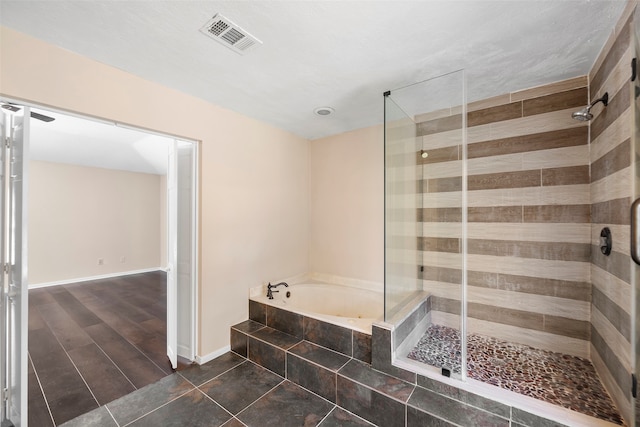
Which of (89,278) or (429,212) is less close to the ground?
(429,212)

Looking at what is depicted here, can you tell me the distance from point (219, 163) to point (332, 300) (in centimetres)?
208

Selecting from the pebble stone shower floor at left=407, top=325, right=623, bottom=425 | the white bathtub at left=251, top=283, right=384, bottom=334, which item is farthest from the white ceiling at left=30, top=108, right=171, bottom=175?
the pebble stone shower floor at left=407, top=325, right=623, bottom=425

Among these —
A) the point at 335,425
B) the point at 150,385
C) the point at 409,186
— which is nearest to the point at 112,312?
the point at 150,385

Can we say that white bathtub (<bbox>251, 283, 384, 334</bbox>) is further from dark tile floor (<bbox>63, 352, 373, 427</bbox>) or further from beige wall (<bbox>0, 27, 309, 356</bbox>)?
dark tile floor (<bbox>63, 352, 373, 427</bbox>)

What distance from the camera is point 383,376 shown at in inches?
72.6

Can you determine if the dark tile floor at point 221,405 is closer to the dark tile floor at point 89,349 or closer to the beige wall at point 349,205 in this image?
the dark tile floor at point 89,349

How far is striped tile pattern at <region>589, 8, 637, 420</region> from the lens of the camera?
1411 mm

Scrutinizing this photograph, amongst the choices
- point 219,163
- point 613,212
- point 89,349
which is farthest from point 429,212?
point 89,349

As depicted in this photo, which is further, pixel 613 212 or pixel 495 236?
pixel 495 236

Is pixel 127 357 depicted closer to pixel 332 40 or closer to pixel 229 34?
pixel 229 34

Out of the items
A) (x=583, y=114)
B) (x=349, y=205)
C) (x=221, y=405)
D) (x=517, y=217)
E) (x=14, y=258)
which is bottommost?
(x=221, y=405)

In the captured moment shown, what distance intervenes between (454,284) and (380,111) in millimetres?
1997

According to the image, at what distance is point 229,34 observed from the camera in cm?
151

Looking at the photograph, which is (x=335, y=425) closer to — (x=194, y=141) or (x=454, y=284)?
(x=454, y=284)
